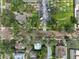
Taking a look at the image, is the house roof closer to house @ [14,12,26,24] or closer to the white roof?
house @ [14,12,26,24]

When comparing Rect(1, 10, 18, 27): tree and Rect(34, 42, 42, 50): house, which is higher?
Rect(1, 10, 18, 27): tree

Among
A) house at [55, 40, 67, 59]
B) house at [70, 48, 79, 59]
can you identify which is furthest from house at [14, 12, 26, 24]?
house at [70, 48, 79, 59]

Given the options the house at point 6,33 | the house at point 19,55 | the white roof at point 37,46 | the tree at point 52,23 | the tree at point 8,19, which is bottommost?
the house at point 19,55

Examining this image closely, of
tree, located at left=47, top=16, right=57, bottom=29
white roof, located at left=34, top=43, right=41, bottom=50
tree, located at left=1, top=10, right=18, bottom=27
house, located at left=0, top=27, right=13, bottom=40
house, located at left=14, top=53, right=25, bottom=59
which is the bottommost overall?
house, located at left=14, top=53, right=25, bottom=59

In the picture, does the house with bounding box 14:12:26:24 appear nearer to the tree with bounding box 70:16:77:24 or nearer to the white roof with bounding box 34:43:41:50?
the white roof with bounding box 34:43:41:50

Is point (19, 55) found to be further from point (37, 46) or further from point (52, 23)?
point (52, 23)

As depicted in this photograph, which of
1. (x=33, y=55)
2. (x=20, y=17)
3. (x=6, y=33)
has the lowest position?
(x=33, y=55)

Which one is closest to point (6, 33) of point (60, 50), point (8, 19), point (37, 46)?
point (8, 19)

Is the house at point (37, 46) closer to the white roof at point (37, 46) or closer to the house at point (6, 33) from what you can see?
the white roof at point (37, 46)

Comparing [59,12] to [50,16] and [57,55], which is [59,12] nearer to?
[50,16]

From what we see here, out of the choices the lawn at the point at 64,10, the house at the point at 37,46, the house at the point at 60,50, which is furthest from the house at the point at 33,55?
the lawn at the point at 64,10

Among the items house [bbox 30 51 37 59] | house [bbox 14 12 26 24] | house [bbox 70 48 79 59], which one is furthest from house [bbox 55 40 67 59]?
house [bbox 14 12 26 24]
